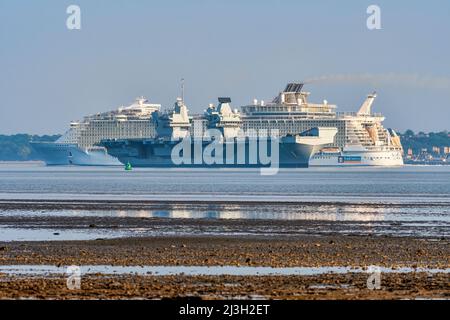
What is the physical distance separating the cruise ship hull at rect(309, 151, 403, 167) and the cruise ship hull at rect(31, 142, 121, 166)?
3039cm

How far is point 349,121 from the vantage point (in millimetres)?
179375

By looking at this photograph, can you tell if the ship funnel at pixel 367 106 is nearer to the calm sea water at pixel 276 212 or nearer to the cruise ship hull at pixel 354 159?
the cruise ship hull at pixel 354 159

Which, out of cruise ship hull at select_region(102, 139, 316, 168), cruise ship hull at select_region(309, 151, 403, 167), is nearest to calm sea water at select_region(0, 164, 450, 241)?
cruise ship hull at select_region(102, 139, 316, 168)

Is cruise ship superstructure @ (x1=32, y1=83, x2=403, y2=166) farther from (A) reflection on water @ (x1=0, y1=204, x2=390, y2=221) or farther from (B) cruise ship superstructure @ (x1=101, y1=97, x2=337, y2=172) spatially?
(A) reflection on water @ (x1=0, y1=204, x2=390, y2=221)

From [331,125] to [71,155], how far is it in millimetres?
40834

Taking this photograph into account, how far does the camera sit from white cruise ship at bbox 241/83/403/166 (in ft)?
562

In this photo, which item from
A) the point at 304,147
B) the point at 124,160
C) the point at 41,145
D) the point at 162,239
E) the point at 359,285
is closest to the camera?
the point at 359,285

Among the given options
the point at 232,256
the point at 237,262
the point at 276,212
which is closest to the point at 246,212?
the point at 276,212

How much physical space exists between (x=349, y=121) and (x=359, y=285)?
161 m

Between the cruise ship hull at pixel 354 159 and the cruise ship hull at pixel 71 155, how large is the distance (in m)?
30.4

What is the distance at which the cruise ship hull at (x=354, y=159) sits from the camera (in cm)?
16900
